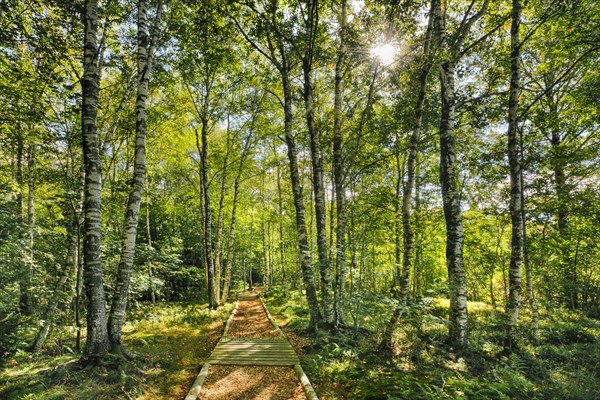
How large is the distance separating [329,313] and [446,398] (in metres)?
4.95

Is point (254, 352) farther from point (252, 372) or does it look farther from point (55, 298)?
point (55, 298)

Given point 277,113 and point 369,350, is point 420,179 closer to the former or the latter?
point 277,113

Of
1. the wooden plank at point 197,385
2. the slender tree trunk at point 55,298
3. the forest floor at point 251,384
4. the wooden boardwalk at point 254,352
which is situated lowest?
the wooden boardwalk at point 254,352

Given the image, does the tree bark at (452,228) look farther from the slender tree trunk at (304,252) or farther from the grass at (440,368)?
the slender tree trunk at (304,252)

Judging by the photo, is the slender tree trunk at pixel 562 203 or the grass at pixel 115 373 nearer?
the grass at pixel 115 373

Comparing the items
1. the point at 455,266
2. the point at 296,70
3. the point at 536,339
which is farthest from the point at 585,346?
the point at 296,70

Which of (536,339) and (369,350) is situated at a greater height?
(369,350)

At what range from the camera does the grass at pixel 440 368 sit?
4641mm

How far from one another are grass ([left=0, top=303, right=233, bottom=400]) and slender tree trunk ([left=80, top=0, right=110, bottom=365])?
18.5 inches

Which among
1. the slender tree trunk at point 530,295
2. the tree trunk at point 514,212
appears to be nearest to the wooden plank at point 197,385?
the tree trunk at point 514,212

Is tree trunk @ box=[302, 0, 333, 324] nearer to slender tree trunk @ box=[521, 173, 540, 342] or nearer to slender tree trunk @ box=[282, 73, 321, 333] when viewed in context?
slender tree trunk @ box=[282, 73, 321, 333]

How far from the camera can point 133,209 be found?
20.4 ft

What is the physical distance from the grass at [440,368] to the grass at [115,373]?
3.04 m

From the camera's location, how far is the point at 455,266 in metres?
7.31
